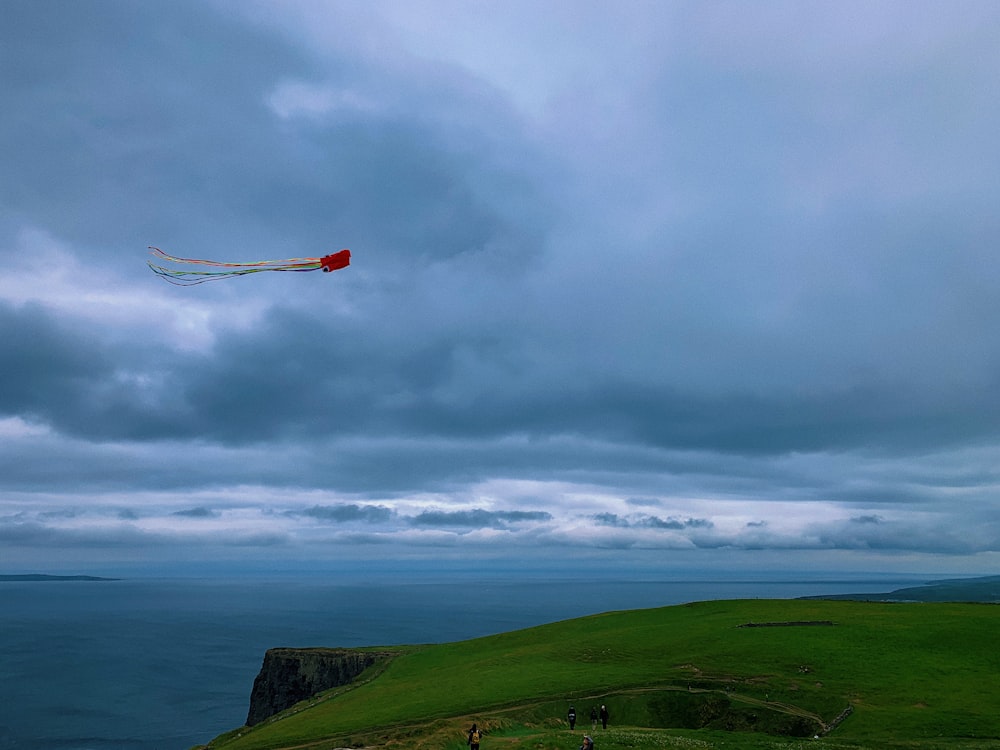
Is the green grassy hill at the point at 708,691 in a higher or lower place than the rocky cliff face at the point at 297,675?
higher

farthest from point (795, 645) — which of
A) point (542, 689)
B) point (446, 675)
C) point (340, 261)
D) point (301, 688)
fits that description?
point (301, 688)

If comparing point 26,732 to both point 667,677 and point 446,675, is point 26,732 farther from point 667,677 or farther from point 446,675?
point 667,677

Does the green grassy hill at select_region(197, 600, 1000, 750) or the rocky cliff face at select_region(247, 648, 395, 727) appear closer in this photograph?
the green grassy hill at select_region(197, 600, 1000, 750)

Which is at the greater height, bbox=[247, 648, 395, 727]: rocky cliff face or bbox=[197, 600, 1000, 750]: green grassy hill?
bbox=[197, 600, 1000, 750]: green grassy hill

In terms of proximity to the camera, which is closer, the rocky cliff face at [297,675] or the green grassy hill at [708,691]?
the green grassy hill at [708,691]
